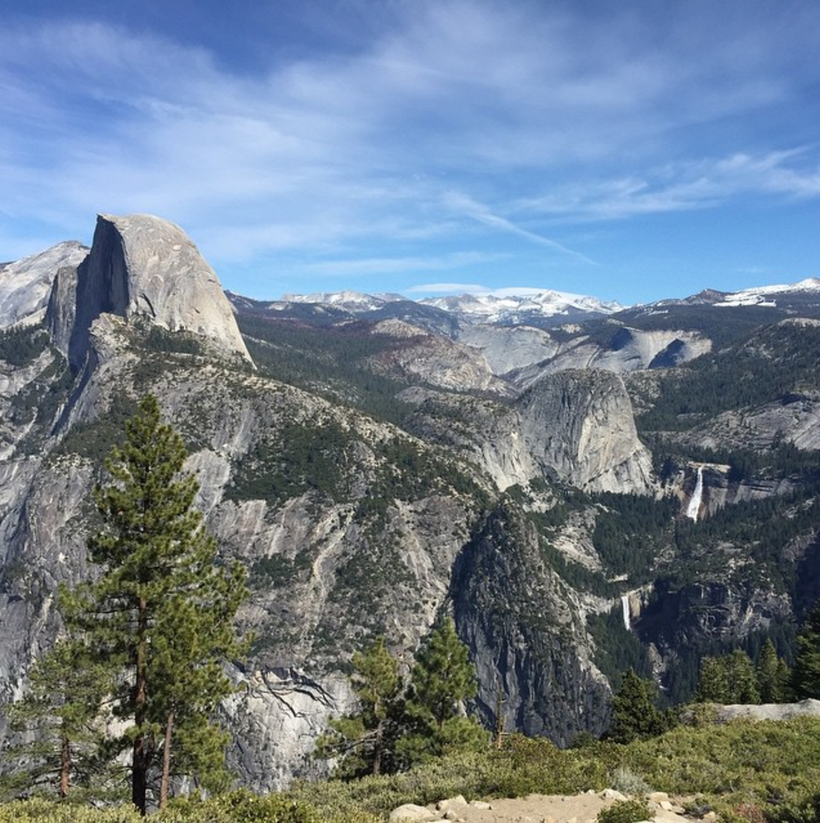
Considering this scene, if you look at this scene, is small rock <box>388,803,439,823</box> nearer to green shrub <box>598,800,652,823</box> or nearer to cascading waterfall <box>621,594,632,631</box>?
green shrub <box>598,800,652,823</box>

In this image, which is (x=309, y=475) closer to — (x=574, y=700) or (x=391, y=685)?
(x=574, y=700)

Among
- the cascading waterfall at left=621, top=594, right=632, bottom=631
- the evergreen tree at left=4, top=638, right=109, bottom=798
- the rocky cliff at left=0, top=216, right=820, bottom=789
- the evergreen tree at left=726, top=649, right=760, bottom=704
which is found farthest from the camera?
the cascading waterfall at left=621, top=594, right=632, bottom=631

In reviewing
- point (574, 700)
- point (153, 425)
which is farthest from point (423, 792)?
point (574, 700)

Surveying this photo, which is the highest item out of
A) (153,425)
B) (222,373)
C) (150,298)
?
(150,298)

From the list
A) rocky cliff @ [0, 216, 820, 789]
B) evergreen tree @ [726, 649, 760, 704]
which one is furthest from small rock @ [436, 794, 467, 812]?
rocky cliff @ [0, 216, 820, 789]

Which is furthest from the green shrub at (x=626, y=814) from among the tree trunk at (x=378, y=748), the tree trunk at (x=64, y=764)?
the tree trunk at (x=378, y=748)

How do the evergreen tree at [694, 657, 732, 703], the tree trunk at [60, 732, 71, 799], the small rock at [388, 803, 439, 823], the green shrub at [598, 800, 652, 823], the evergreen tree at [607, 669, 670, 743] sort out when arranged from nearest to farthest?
the green shrub at [598, 800, 652, 823] < the small rock at [388, 803, 439, 823] < the tree trunk at [60, 732, 71, 799] < the evergreen tree at [607, 669, 670, 743] < the evergreen tree at [694, 657, 732, 703]

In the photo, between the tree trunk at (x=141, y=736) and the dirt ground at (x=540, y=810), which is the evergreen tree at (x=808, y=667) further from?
the tree trunk at (x=141, y=736)
